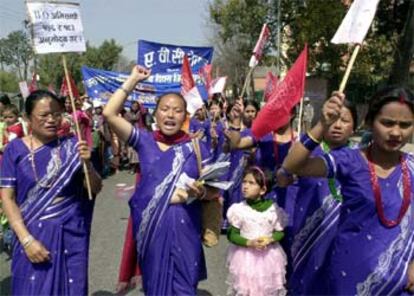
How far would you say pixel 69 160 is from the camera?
3.44 metres

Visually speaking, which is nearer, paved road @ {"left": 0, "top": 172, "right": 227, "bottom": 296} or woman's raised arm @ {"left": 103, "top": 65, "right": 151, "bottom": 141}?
woman's raised arm @ {"left": 103, "top": 65, "right": 151, "bottom": 141}

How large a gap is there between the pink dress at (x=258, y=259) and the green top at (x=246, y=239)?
0.09 feet

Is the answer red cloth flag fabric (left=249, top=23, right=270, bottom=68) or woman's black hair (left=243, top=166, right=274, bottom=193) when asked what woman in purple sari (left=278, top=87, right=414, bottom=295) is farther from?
red cloth flag fabric (left=249, top=23, right=270, bottom=68)

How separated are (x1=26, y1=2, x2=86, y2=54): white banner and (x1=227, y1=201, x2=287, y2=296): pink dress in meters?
1.73

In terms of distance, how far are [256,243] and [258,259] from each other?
A: 0.14 meters

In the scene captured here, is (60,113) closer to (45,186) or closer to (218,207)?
(45,186)

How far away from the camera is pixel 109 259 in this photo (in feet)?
20.5

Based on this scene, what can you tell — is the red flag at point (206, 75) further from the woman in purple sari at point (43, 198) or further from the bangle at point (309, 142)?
the bangle at point (309, 142)

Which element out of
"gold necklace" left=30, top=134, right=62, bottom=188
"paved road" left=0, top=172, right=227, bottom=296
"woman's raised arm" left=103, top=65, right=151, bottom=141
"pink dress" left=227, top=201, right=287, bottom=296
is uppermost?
"woman's raised arm" left=103, top=65, right=151, bottom=141

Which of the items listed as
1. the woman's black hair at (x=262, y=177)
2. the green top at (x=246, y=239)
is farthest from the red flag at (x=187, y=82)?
the green top at (x=246, y=239)

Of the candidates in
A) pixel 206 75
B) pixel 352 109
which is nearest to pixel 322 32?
pixel 206 75

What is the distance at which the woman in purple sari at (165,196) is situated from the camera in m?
3.49

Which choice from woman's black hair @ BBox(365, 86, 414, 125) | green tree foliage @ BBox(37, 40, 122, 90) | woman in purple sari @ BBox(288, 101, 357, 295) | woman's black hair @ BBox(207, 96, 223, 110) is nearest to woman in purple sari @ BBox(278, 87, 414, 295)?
woman's black hair @ BBox(365, 86, 414, 125)

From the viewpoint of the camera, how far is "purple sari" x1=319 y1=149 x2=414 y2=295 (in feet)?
8.79
